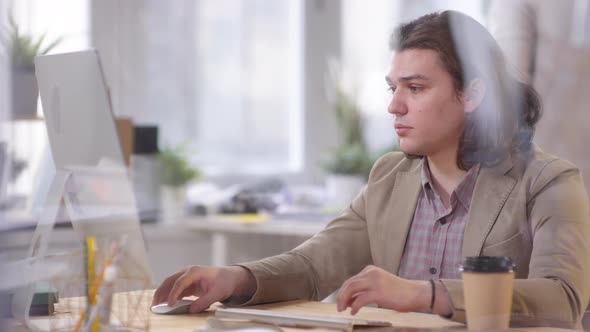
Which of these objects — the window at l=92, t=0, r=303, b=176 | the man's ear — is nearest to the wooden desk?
the man's ear

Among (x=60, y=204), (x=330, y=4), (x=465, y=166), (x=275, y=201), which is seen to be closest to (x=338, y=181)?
(x=275, y=201)

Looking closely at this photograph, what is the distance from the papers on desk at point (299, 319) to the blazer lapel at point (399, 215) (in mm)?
344

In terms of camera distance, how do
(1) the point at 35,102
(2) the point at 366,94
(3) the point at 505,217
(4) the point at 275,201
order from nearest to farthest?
(1) the point at 35,102, (3) the point at 505,217, (4) the point at 275,201, (2) the point at 366,94

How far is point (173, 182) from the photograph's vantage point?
2740 mm

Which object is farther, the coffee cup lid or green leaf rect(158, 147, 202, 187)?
green leaf rect(158, 147, 202, 187)

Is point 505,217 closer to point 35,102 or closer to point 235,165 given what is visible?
point 35,102

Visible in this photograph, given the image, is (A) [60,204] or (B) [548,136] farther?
(B) [548,136]

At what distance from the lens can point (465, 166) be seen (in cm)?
133

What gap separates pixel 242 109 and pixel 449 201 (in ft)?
5.96

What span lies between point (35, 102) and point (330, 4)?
231 centimetres

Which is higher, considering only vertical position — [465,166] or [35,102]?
[35,102]

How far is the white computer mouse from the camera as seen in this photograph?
44.1 inches

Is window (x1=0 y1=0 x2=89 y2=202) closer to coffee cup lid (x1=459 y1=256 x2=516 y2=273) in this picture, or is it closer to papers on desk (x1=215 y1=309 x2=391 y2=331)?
Answer: papers on desk (x1=215 y1=309 x2=391 y2=331)

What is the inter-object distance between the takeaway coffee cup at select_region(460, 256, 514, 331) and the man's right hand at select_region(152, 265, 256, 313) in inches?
14.4
